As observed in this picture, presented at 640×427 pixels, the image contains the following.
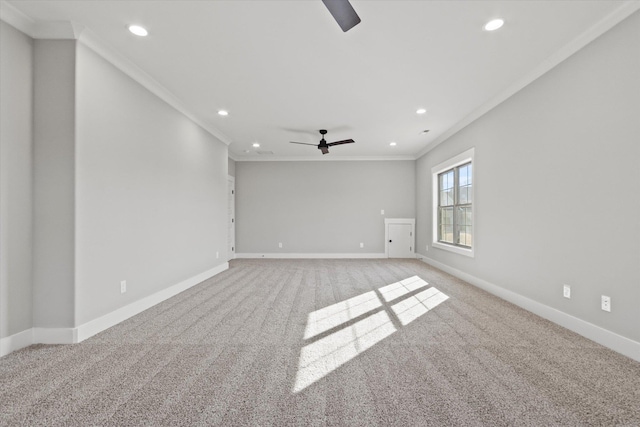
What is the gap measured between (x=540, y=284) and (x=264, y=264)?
5178mm

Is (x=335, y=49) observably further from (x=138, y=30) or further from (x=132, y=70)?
(x=132, y=70)

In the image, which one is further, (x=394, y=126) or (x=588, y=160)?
(x=394, y=126)

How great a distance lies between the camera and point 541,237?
3.20m

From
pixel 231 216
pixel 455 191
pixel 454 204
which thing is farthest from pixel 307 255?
pixel 455 191

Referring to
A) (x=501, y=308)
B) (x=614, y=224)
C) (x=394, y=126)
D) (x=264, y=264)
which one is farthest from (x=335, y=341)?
(x=264, y=264)

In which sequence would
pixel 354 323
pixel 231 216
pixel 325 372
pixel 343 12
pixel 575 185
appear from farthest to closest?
1. pixel 231 216
2. pixel 354 323
3. pixel 575 185
4. pixel 325 372
5. pixel 343 12

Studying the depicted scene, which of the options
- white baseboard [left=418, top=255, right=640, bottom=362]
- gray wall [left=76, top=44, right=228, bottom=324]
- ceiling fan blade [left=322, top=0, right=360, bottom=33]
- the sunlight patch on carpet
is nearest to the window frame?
white baseboard [left=418, top=255, right=640, bottom=362]

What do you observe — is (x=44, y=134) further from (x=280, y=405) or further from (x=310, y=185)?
(x=310, y=185)

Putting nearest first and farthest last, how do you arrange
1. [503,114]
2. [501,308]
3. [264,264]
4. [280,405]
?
[280,405]
[501,308]
[503,114]
[264,264]

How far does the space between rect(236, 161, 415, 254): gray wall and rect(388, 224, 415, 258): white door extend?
0.27 m

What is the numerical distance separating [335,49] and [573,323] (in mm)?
3472

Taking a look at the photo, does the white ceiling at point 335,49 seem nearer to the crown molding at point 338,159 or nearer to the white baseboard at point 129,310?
the white baseboard at point 129,310

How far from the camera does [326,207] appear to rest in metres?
7.82

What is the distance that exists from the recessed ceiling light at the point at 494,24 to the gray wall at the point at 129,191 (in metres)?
3.57
